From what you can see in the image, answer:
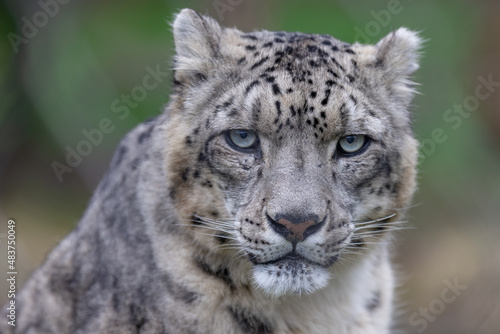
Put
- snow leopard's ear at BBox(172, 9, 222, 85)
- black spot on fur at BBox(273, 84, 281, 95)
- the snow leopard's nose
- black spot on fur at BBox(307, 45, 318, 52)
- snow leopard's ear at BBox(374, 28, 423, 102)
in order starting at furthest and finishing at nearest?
snow leopard's ear at BBox(374, 28, 423, 102), snow leopard's ear at BBox(172, 9, 222, 85), black spot on fur at BBox(307, 45, 318, 52), black spot on fur at BBox(273, 84, 281, 95), the snow leopard's nose

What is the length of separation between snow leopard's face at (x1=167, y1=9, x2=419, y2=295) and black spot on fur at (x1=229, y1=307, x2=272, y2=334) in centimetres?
33

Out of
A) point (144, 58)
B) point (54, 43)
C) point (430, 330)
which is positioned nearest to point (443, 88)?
point (430, 330)

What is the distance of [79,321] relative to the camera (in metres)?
3.91

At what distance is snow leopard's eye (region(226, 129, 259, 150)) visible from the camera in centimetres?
346

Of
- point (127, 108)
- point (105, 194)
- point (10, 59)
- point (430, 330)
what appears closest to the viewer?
point (105, 194)

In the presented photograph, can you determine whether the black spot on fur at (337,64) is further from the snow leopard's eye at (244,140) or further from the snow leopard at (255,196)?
the snow leopard's eye at (244,140)

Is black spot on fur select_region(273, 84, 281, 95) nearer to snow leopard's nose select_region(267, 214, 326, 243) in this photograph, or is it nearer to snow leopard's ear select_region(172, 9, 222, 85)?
snow leopard's ear select_region(172, 9, 222, 85)

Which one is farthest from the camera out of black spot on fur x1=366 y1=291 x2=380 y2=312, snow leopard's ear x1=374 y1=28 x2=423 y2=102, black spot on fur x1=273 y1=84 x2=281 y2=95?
black spot on fur x1=366 y1=291 x2=380 y2=312

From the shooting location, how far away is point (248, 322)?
365 cm

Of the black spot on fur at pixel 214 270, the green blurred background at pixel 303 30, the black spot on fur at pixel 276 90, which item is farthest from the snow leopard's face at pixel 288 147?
the green blurred background at pixel 303 30

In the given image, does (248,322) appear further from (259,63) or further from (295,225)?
(259,63)

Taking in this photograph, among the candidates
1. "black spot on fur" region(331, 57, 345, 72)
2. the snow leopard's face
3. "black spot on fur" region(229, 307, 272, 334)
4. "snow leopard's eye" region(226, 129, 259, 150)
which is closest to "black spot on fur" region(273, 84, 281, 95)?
the snow leopard's face

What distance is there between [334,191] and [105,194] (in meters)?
1.39

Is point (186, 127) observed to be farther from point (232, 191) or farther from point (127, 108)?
point (127, 108)
